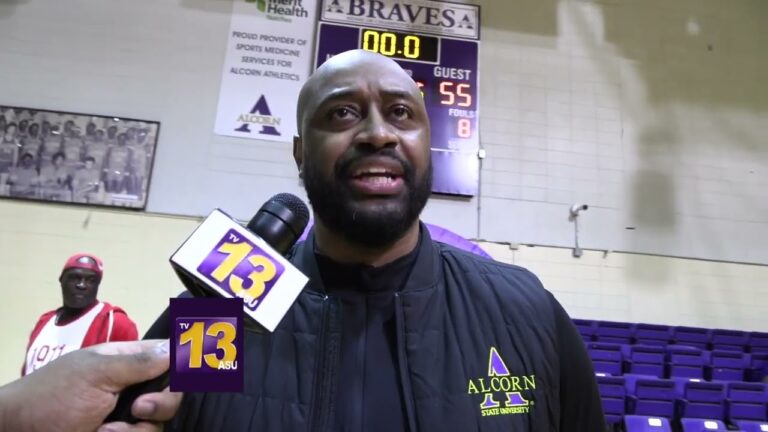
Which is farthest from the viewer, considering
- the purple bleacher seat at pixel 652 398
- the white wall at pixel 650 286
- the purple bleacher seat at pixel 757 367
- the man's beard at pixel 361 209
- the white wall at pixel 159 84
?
the white wall at pixel 650 286

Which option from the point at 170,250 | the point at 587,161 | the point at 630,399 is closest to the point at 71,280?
the point at 170,250

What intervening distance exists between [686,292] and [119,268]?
6.83m

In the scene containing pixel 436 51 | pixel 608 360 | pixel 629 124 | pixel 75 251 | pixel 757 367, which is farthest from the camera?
pixel 629 124

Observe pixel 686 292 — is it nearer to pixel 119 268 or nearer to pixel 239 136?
pixel 239 136

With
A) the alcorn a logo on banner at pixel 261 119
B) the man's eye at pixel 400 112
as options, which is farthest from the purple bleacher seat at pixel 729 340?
the man's eye at pixel 400 112

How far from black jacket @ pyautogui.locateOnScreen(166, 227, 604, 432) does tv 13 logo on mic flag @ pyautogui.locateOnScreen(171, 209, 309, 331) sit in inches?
6.2

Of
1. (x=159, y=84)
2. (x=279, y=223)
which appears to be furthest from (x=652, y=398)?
(x=159, y=84)

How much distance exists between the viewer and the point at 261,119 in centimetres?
597

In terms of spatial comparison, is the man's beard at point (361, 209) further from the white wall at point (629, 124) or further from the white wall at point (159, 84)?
the white wall at point (629, 124)

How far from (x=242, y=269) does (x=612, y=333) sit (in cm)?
582

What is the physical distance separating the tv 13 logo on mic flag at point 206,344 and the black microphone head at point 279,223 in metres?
0.14

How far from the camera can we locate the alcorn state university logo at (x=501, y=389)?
30.1 inches

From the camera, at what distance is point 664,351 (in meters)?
4.82

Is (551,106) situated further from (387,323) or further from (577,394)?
(387,323)
